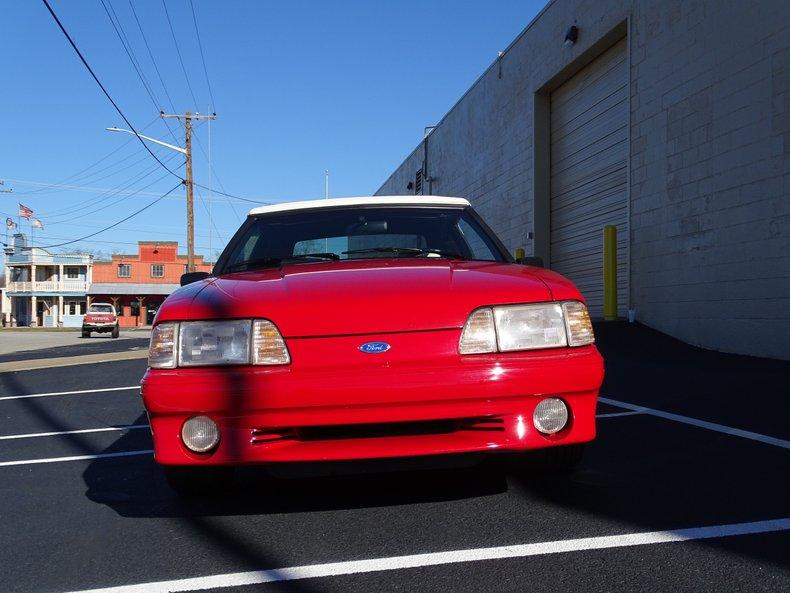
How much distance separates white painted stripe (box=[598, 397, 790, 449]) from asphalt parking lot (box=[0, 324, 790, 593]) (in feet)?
0.09

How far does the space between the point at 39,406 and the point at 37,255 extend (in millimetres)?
61710

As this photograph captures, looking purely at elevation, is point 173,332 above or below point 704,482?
above

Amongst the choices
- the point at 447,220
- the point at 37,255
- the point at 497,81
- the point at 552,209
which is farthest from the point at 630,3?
the point at 37,255

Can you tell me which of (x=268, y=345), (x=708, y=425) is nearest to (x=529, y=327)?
(x=268, y=345)

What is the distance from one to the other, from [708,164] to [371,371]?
27.0ft

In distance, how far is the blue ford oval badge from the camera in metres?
2.74

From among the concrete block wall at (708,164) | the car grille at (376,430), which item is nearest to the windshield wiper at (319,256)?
the car grille at (376,430)

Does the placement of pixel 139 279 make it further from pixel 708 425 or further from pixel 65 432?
pixel 708 425

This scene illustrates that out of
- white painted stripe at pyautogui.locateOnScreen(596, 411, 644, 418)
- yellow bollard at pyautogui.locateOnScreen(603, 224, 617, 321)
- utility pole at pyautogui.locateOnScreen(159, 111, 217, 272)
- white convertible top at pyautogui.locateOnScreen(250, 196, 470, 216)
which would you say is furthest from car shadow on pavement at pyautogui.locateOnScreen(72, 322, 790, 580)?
utility pole at pyautogui.locateOnScreen(159, 111, 217, 272)

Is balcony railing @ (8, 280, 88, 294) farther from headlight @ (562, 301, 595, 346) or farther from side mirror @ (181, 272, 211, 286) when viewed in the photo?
headlight @ (562, 301, 595, 346)

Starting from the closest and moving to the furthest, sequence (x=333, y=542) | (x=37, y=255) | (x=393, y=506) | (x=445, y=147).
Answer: (x=333, y=542) < (x=393, y=506) < (x=445, y=147) < (x=37, y=255)

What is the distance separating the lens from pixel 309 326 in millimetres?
2797

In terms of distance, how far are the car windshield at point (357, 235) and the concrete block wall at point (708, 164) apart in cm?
536

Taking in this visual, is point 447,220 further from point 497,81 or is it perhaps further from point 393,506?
point 497,81
